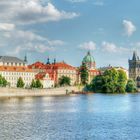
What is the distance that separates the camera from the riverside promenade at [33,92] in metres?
80.7

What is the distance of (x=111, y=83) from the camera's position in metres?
106

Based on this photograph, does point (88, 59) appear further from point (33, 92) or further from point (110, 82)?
point (33, 92)

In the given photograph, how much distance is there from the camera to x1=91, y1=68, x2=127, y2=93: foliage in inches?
4205

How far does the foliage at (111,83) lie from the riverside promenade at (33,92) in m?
5.95

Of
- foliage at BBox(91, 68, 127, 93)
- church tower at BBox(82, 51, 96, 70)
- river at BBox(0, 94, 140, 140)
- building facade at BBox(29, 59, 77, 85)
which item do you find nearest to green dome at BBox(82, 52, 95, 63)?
church tower at BBox(82, 51, 96, 70)

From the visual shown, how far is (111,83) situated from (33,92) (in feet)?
75.6

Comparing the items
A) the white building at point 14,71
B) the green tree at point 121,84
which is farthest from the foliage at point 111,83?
the white building at point 14,71

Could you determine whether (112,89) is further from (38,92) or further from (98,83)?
(38,92)

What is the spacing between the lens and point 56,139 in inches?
1125

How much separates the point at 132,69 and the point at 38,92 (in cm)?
11188

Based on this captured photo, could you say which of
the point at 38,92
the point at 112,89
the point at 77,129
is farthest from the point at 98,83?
the point at 77,129

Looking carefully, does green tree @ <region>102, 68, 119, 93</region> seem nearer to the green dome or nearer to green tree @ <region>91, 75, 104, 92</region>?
green tree @ <region>91, 75, 104, 92</region>

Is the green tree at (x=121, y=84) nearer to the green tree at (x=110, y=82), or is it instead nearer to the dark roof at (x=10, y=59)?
the green tree at (x=110, y=82)

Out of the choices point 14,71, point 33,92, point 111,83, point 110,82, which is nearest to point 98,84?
point 110,82
